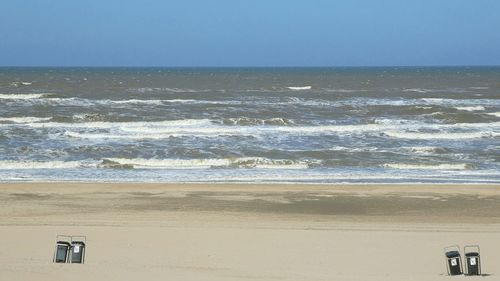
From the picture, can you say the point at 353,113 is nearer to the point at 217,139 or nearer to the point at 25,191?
the point at 217,139

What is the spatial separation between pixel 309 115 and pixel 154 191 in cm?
2005

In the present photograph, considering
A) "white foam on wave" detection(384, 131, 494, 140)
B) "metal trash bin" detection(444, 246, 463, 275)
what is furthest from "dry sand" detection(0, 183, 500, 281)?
"white foam on wave" detection(384, 131, 494, 140)

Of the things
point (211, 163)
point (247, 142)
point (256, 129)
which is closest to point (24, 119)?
point (256, 129)

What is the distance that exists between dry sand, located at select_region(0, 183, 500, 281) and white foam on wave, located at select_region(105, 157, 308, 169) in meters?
3.58

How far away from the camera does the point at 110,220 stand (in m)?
12.3

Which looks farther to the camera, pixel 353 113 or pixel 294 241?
pixel 353 113

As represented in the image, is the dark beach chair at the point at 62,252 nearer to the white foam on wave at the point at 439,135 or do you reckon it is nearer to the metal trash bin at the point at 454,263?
the metal trash bin at the point at 454,263

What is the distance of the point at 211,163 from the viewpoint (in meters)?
20.5

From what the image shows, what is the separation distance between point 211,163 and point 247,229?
9194 mm

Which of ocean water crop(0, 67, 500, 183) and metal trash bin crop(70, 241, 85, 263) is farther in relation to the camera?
ocean water crop(0, 67, 500, 183)

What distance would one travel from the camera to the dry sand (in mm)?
8680

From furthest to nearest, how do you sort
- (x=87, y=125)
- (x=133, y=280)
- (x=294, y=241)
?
(x=87, y=125) → (x=294, y=241) → (x=133, y=280)

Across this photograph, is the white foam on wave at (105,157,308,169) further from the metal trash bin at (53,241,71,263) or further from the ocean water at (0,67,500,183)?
the metal trash bin at (53,241,71,263)

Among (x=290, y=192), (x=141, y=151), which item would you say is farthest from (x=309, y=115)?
(x=290, y=192)
